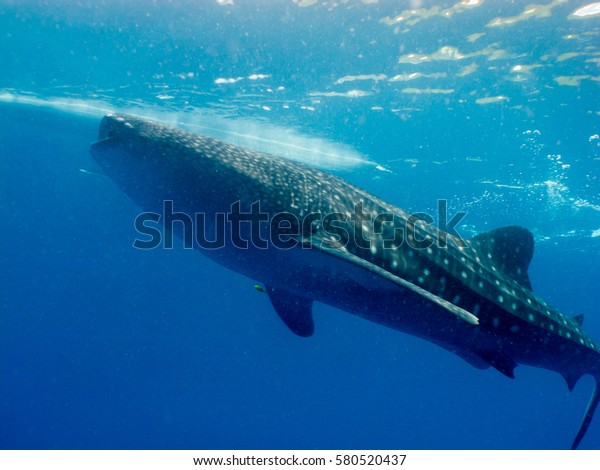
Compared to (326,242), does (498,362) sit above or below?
below

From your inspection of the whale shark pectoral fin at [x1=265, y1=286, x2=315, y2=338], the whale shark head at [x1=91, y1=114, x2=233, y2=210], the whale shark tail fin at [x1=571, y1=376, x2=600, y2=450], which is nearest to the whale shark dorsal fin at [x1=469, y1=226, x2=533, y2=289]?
the whale shark pectoral fin at [x1=265, y1=286, x2=315, y2=338]

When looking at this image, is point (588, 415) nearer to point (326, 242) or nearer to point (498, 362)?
point (498, 362)

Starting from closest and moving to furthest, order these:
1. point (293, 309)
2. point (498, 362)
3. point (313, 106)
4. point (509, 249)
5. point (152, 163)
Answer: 1. point (152, 163)
2. point (498, 362)
3. point (509, 249)
4. point (293, 309)
5. point (313, 106)

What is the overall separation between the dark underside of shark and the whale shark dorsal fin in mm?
161

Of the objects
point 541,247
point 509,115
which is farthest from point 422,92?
point 541,247

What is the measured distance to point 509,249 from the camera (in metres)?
6.07

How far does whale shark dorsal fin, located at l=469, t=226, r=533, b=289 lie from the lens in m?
6.02

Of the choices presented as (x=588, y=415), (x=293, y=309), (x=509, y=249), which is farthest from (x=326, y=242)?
(x=588, y=415)

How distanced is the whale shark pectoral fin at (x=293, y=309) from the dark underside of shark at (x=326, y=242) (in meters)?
0.55

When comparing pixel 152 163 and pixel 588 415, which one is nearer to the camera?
pixel 152 163

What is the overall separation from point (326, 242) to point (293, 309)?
226 centimetres

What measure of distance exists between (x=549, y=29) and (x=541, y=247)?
34492 mm

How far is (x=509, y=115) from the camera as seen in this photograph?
15.9m

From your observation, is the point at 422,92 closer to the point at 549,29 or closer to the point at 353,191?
the point at 549,29
